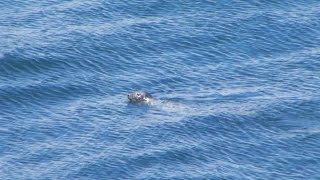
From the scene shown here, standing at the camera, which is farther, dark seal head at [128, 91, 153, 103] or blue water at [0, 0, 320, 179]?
dark seal head at [128, 91, 153, 103]

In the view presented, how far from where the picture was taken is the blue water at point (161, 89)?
4948 inches

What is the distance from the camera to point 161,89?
14362 cm

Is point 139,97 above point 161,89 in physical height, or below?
above

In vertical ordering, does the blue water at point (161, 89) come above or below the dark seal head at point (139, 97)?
below

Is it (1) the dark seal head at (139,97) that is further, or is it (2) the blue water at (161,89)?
(1) the dark seal head at (139,97)

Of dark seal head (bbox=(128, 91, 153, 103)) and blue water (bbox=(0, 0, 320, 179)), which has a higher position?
dark seal head (bbox=(128, 91, 153, 103))

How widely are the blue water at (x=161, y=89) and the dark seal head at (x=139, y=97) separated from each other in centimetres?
78

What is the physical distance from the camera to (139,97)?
13812 cm

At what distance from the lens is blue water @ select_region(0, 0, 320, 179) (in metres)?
126

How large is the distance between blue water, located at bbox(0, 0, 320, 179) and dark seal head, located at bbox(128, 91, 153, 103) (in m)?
0.78

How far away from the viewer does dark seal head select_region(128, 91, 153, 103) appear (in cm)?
13812

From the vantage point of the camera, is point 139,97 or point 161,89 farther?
point 161,89

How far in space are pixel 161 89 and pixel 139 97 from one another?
613cm

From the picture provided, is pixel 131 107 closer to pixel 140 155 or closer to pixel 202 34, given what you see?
pixel 140 155
